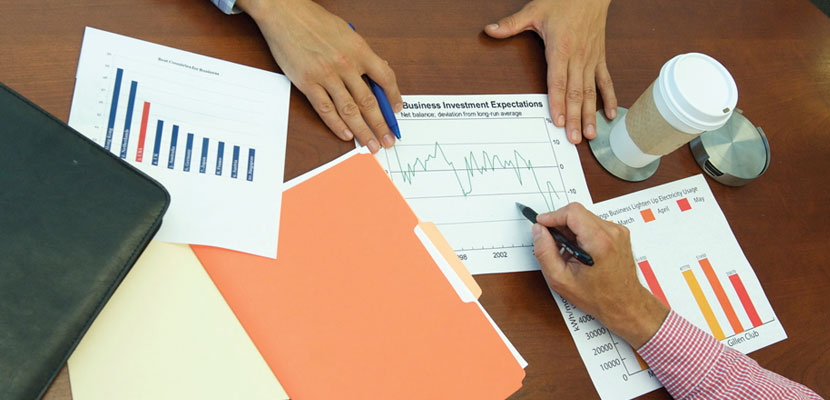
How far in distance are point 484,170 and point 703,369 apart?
0.39 m

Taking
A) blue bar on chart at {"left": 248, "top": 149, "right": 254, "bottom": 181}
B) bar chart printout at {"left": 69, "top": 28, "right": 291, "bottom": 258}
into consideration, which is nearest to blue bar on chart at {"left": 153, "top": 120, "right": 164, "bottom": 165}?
bar chart printout at {"left": 69, "top": 28, "right": 291, "bottom": 258}

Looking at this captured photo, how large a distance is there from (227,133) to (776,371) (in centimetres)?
82

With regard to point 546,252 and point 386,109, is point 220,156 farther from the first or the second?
point 546,252

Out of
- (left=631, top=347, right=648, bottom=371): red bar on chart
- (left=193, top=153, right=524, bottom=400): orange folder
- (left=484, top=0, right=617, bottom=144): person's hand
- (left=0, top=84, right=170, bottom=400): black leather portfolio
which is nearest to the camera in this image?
(left=0, top=84, right=170, bottom=400): black leather portfolio

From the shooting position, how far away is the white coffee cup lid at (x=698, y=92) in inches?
25.3

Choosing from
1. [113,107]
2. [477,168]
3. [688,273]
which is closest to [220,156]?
[113,107]

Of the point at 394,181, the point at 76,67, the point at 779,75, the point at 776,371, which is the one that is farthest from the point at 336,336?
the point at 779,75

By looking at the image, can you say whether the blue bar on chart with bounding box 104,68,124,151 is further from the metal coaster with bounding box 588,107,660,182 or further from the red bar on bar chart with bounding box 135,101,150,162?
the metal coaster with bounding box 588,107,660,182

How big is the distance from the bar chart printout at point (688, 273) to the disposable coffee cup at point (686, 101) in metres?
0.12

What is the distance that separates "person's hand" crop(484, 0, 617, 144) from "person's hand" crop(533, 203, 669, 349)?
0.18 meters

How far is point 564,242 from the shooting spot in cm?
67

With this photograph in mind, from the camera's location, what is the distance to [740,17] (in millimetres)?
976

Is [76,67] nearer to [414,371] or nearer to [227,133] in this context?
[227,133]

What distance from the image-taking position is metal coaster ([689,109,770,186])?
0.82 meters
